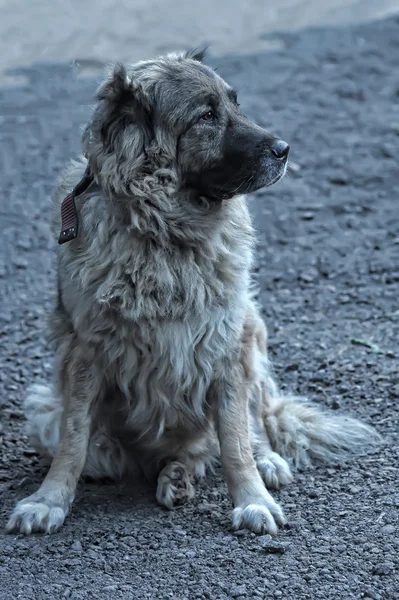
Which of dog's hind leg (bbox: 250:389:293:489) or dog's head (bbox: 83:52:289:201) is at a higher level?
dog's head (bbox: 83:52:289:201)

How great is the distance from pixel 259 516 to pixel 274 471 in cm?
56

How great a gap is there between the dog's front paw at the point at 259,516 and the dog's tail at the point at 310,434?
2.26ft

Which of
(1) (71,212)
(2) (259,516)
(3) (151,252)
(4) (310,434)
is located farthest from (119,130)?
(4) (310,434)

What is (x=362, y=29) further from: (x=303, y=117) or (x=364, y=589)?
(x=364, y=589)

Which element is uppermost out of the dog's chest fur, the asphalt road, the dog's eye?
the dog's eye

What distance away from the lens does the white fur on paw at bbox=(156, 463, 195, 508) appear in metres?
4.53

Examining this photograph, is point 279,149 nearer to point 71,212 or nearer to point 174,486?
point 71,212

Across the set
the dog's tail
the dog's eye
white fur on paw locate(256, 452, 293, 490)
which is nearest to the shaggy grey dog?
the dog's eye

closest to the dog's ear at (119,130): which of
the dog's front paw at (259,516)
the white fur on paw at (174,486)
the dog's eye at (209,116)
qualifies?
the dog's eye at (209,116)

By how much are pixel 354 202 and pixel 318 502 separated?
4828 millimetres

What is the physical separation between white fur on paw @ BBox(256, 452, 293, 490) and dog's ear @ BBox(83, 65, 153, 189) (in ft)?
5.18

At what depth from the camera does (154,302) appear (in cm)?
431

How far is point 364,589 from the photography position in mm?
3656

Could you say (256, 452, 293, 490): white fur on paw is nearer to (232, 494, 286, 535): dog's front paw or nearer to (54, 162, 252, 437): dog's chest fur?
(232, 494, 286, 535): dog's front paw
